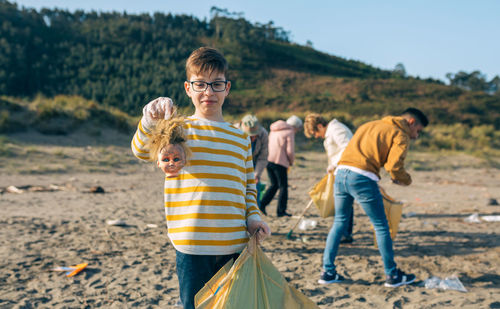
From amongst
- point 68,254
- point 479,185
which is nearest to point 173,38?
point 479,185

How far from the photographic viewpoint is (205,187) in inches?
71.4

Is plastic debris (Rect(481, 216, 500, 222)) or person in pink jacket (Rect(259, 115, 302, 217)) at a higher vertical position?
person in pink jacket (Rect(259, 115, 302, 217))

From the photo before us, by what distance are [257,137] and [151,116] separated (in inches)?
156

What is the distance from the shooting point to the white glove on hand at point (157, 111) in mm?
1764

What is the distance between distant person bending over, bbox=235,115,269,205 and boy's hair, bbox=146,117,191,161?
3.64m

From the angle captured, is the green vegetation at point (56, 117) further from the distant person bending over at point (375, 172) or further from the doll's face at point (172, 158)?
the doll's face at point (172, 158)

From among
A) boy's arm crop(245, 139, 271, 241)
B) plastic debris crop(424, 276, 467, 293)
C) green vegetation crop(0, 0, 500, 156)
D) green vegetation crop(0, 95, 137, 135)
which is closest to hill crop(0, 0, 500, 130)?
green vegetation crop(0, 0, 500, 156)

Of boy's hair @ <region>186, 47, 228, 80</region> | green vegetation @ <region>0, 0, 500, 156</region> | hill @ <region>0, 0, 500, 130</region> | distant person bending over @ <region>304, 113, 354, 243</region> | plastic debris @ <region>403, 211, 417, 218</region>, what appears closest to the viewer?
boy's hair @ <region>186, 47, 228, 80</region>

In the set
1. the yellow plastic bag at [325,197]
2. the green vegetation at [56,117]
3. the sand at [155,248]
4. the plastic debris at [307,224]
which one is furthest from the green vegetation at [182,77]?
the yellow plastic bag at [325,197]

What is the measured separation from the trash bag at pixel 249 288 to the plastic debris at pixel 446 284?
237 centimetres

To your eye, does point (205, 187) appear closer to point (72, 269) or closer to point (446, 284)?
point (72, 269)

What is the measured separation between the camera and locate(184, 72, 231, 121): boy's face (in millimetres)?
1902

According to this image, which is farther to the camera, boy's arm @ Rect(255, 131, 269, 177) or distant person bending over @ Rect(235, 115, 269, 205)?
boy's arm @ Rect(255, 131, 269, 177)

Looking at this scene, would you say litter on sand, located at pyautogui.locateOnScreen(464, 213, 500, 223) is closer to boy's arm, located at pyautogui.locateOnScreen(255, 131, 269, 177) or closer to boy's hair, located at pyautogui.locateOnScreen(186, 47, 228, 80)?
boy's arm, located at pyautogui.locateOnScreen(255, 131, 269, 177)
